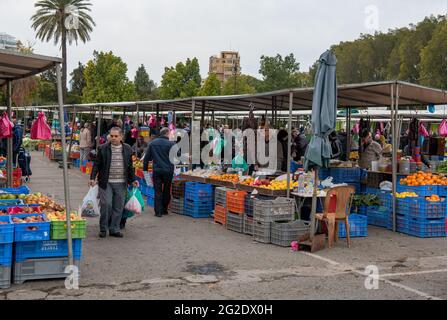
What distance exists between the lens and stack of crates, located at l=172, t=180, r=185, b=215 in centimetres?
1273

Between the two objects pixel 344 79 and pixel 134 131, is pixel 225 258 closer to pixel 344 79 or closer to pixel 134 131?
pixel 134 131

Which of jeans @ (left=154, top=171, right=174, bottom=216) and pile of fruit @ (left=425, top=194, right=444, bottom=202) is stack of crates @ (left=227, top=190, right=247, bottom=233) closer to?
jeans @ (left=154, top=171, right=174, bottom=216)

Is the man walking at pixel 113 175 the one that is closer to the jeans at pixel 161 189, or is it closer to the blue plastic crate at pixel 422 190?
the jeans at pixel 161 189

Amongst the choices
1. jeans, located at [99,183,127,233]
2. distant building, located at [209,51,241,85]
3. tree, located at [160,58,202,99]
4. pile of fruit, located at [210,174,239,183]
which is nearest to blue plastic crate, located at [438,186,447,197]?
pile of fruit, located at [210,174,239,183]

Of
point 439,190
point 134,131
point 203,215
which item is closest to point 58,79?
point 203,215

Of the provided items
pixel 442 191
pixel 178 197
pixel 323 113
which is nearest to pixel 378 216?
pixel 442 191

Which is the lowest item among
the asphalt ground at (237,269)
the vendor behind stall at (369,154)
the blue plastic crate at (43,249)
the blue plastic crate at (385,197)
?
the asphalt ground at (237,269)

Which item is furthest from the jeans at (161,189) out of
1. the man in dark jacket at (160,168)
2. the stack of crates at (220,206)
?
the stack of crates at (220,206)

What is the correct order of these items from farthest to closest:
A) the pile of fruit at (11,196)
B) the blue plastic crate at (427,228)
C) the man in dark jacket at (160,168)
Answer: the man in dark jacket at (160,168) → the blue plastic crate at (427,228) → the pile of fruit at (11,196)

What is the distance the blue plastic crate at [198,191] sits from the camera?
12.4m

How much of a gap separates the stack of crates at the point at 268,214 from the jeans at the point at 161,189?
302 centimetres

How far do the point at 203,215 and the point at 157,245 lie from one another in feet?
10.6

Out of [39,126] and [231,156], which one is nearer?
[39,126]

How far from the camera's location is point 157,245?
923 cm
